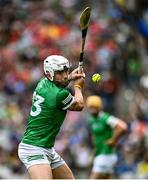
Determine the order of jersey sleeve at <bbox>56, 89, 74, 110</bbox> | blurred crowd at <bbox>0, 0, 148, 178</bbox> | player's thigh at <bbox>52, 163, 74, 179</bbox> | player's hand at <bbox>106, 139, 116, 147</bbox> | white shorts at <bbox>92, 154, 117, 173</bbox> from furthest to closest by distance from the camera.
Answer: blurred crowd at <bbox>0, 0, 148, 178</bbox> → white shorts at <bbox>92, 154, 117, 173</bbox> → player's hand at <bbox>106, 139, 116, 147</bbox> → player's thigh at <bbox>52, 163, 74, 179</bbox> → jersey sleeve at <bbox>56, 89, 74, 110</bbox>

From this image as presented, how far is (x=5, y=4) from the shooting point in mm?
20625

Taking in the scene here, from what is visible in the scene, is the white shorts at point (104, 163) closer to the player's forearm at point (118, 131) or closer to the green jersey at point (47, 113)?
the player's forearm at point (118, 131)

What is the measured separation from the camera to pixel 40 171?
9.58 m

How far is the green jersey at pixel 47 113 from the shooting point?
974 centimetres

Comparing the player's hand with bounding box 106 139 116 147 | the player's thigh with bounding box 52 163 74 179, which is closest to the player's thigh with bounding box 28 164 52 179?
the player's thigh with bounding box 52 163 74 179

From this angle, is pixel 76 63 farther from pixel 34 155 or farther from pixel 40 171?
pixel 40 171

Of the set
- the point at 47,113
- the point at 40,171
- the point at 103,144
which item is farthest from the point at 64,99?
the point at 103,144

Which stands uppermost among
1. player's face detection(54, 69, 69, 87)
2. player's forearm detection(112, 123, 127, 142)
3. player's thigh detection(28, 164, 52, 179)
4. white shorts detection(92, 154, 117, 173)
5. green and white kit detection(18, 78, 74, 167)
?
player's face detection(54, 69, 69, 87)

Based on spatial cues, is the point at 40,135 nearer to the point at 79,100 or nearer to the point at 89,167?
the point at 79,100

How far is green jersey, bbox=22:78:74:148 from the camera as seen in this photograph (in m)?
9.74

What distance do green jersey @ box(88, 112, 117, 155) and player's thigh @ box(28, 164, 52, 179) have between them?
13.7 ft

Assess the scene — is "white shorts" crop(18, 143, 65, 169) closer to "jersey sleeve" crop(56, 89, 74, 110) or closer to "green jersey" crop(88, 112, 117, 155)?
"jersey sleeve" crop(56, 89, 74, 110)

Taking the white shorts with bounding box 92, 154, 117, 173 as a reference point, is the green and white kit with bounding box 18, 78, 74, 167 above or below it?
above

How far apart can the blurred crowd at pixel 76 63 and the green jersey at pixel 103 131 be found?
64.7 inches
